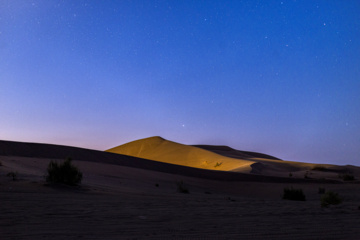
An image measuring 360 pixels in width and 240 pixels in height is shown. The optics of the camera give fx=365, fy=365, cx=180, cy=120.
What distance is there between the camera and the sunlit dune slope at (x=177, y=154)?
5307 centimetres

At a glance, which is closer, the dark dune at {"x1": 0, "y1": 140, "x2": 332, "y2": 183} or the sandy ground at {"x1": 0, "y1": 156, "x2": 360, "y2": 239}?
the sandy ground at {"x1": 0, "y1": 156, "x2": 360, "y2": 239}

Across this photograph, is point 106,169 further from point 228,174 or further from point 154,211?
point 154,211

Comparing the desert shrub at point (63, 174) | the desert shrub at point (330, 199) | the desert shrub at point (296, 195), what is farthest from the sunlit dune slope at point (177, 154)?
the desert shrub at point (330, 199)

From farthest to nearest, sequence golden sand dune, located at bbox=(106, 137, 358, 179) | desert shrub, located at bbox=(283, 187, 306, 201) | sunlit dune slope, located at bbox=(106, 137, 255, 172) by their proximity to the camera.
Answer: sunlit dune slope, located at bbox=(106, 137, 255, 172) < golden sand dune, located at bbox=(106, 137, 358, 179) < desert shrub, located at bbox=(283, 187, 306, 201)

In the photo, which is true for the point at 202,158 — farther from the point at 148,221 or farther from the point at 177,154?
the point at 148,221

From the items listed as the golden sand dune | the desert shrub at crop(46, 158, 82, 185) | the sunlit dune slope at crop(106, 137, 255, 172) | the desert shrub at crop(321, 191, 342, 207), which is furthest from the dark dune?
the desert shrub at crop(321, 191, 342, 207)

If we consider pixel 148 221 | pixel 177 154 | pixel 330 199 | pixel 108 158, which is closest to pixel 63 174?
pixel 148 221

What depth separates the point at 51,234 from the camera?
5965 millimetres

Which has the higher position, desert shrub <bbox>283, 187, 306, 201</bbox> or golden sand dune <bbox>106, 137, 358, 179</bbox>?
golden sand dune <bbox>106, 137, 358, 179</bbox>

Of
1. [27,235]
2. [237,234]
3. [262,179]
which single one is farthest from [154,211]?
Answer: [262,179]

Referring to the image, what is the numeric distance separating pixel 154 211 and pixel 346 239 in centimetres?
450

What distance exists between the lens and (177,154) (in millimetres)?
67625

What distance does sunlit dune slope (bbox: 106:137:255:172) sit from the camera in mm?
53072

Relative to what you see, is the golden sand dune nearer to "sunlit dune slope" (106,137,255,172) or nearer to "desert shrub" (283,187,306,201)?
"sunlit dune slope" (106,137,255,172)
